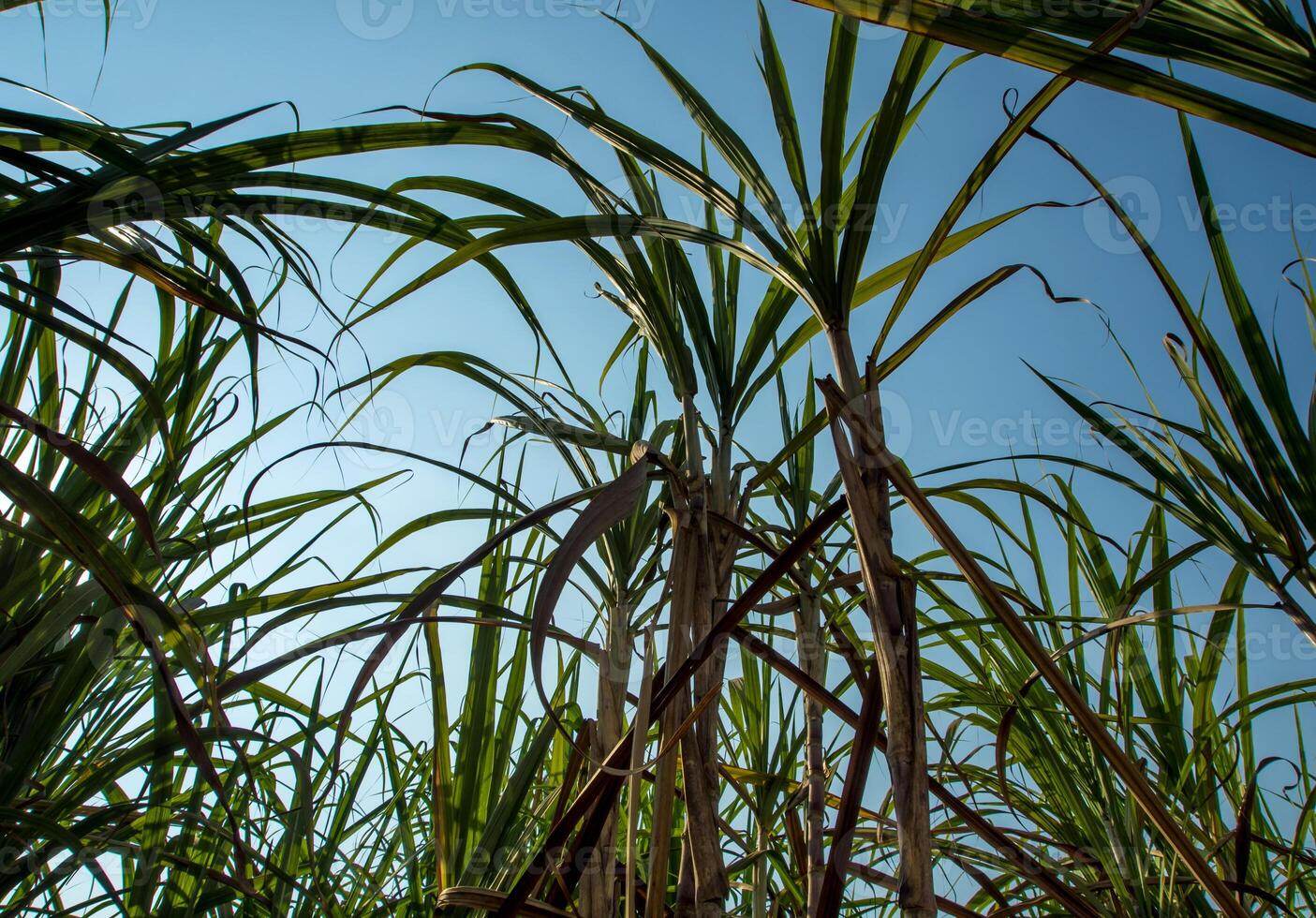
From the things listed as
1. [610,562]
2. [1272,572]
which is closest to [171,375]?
[610,562]

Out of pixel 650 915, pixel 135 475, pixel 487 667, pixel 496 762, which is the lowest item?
pixel 650 915

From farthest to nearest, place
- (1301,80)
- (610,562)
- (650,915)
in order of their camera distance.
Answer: (610,562)
(650,915)
(1301,80)

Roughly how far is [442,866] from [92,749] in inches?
17.3

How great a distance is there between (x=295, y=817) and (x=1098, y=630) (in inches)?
40.4

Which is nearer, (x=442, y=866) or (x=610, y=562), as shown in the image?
(x=442, y=866)

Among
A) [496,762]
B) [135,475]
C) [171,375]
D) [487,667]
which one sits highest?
[171,375]

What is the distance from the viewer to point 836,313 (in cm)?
83

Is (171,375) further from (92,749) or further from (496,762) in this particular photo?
(496,762)

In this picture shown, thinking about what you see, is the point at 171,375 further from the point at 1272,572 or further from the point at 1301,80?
the point at 1272,572

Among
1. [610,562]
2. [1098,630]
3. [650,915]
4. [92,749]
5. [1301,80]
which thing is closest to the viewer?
[1301,80]

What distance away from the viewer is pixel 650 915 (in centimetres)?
75

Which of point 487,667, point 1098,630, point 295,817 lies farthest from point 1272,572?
point 295,817

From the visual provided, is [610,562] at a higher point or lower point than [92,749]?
higher

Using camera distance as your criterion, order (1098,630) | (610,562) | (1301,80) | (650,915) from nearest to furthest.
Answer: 1. (1301,80)
2. (650,915)
3. (1098,630)
4. (610,562)
